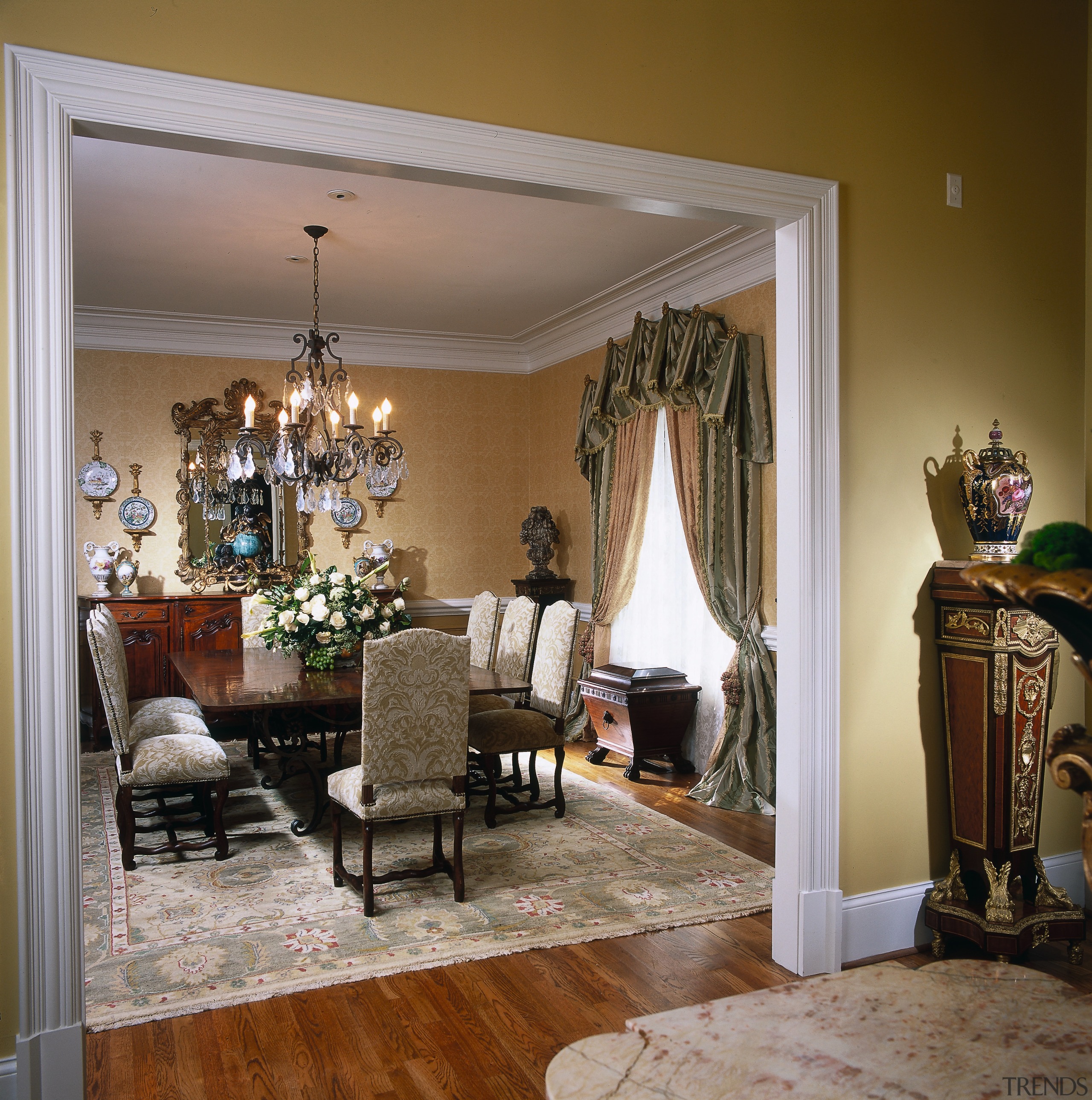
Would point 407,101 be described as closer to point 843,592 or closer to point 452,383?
point 843,592

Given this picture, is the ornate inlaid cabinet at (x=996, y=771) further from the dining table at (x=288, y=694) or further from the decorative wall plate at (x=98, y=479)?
the decorative wall plate at (x=98, y=479)

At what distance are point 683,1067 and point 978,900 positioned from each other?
2.64 metres

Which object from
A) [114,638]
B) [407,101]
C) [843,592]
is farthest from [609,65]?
[114,638]

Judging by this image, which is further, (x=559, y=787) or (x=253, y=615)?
(x=253, y=615)

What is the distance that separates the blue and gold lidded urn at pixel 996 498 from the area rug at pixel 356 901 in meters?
1.63

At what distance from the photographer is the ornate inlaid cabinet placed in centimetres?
305

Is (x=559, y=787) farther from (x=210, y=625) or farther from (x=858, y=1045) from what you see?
(x=858, y=1045)

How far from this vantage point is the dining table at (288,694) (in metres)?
4.06

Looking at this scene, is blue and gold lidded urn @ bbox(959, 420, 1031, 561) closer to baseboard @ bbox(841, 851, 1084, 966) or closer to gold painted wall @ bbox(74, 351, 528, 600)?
baseboard @ bbox(841, 851, 1084, 966)

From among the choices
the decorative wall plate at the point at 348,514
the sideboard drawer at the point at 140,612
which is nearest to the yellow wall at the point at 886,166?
the sideboard drawer at the point at 140,612

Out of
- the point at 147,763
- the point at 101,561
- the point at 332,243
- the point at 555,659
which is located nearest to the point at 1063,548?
the point at 147,763

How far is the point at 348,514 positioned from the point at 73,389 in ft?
17.9

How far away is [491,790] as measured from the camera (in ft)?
15.4

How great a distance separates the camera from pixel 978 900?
10.5ft
